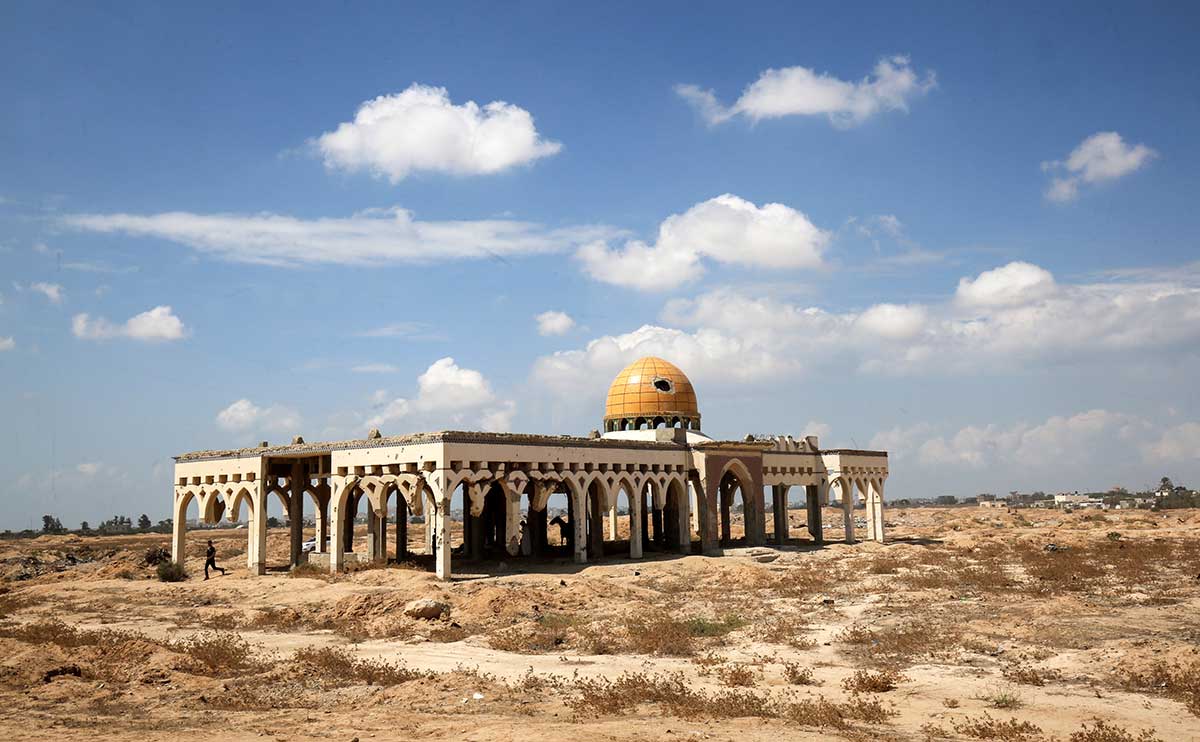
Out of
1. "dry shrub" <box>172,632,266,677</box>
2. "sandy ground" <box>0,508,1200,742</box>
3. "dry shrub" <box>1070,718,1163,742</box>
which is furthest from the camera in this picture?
"dry shrub" <box>172,632,266,677</box>

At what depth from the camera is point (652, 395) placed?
46969 millimetres

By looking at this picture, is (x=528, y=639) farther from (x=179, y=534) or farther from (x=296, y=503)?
(x=179, y=534)

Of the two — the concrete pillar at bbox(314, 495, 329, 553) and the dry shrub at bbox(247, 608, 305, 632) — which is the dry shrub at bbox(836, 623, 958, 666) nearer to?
the dry shrub at bbox(247, 608, 305, 632)

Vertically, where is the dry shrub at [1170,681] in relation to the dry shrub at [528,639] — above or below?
above

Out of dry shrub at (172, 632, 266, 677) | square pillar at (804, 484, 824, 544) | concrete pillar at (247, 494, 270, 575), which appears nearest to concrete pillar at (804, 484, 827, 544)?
square pillar at (804, 484, 824, 544)

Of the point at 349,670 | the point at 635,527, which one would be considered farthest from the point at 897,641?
the point at 635,527

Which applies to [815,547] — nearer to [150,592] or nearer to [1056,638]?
[1056,638]

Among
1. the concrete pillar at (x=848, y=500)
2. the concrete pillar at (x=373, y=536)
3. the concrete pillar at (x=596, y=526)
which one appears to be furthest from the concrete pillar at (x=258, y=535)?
the concrete pillar at (x=848, y=500)

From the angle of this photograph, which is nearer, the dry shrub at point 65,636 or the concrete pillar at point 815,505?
the dry shrub at point 65,636

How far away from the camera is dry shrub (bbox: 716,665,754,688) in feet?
52.7

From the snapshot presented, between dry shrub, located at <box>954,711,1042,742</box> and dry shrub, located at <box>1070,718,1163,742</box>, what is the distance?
1.78ft

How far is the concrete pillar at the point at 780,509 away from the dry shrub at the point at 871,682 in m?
33.1

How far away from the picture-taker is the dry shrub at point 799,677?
53.2 feet

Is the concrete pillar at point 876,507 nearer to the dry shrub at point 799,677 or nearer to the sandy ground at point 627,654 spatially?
the sandy ground at point 627,654
